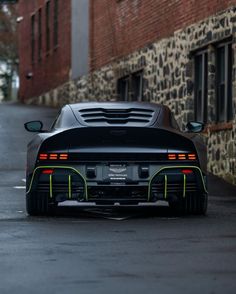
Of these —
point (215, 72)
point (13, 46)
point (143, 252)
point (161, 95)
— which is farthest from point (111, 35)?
point (13, 46)

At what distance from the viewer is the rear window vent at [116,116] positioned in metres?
14.3

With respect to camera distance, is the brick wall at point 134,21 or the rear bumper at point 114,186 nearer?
the rear bumper at point 114,186

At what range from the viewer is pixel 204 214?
1451 cm

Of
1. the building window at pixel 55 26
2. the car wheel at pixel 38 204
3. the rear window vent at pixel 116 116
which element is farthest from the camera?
the building window at pixel 55 26

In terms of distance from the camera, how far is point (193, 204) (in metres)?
14.2

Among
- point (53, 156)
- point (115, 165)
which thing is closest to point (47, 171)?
point (53, 156)

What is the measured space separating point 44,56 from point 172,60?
69.4 ft

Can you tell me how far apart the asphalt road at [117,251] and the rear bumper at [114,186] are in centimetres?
30

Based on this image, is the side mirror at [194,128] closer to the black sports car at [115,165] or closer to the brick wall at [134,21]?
the black sports car at [115,165]

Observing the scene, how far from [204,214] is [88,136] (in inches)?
77.3

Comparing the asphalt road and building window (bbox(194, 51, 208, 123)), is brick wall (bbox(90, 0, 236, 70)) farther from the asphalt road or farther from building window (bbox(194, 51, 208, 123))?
the asphalt road

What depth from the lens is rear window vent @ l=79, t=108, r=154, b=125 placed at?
14.3 m

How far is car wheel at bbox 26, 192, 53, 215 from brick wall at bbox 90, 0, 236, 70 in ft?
30.4

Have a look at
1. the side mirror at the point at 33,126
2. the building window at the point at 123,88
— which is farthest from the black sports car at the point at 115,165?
the building window at the point at 123,88
